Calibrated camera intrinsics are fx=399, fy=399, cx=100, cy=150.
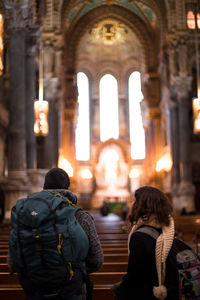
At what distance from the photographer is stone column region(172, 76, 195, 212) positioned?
20203 millimetres

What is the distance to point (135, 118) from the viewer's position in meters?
37.6

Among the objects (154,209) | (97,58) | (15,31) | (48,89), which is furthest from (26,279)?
(97,58)

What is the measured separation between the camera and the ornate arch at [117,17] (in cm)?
2784

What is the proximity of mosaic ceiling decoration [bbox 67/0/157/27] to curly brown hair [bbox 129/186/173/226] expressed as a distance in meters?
25.7

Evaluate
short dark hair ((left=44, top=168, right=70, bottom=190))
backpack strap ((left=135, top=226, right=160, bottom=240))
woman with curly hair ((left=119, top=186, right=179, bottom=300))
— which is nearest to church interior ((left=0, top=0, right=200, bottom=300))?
woman with curly hair ((left=119, top=186, right=179, bottom=300))

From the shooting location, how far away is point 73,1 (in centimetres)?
2416

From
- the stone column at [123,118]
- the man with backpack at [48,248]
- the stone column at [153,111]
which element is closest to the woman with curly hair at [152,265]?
the man with backpack at [48,248]

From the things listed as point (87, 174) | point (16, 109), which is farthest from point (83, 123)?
point (16, 109)

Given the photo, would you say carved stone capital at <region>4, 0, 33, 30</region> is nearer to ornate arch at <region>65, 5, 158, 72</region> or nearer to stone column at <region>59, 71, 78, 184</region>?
stone column at <region>59, 71, 78, 184</region>

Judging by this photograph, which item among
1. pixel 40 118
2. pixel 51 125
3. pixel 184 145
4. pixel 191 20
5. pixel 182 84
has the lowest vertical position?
pixel 184 145

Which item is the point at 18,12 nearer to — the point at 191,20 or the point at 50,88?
the point at 50,88

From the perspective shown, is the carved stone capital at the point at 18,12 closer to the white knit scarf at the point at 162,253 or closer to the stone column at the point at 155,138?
the white knit scarf at the point at 162,253

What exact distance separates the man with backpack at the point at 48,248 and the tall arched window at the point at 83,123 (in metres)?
33.5

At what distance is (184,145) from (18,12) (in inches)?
464
